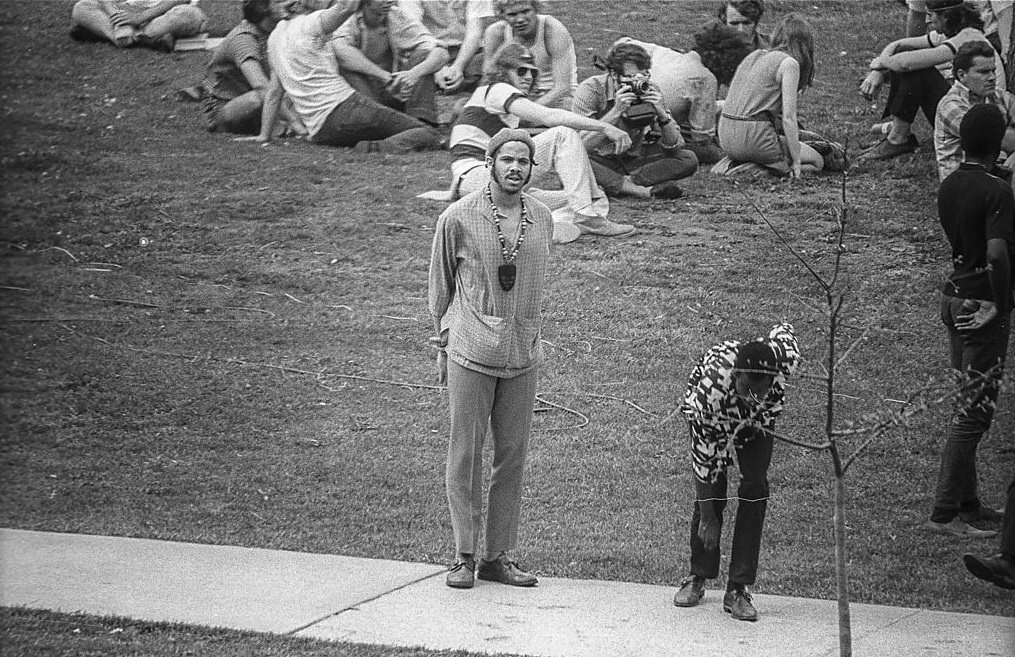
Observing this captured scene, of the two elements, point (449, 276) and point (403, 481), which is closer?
point (449, 276)

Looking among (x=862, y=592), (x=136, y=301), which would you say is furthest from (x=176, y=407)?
(x=862, y=592)

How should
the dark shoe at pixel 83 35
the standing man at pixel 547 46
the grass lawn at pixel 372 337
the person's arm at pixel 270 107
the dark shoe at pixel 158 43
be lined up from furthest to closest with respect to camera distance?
the dark shoe at pixel 158 43 → the dark shoe at pixel 83 35 → the person's arm at pixel 270 107 → the standing man at pixel 547 46 → the grass lawn at pixel 372 337

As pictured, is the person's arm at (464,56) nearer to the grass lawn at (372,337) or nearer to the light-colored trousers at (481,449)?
the grass lawn at (372,337)

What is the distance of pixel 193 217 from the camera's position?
959cm

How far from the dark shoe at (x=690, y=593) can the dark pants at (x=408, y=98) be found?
6545mm

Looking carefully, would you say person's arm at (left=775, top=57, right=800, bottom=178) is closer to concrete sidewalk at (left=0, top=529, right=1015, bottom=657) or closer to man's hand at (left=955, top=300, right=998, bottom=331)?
man's hand at (left=955, top=300, right=998, bottom=331)

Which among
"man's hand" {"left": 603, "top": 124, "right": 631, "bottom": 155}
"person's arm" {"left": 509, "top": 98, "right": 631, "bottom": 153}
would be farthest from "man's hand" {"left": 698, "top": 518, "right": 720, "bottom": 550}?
"man's hand" {"left": 603, "top": 124, "right": 631, "bottom": 155}

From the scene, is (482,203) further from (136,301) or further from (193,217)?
(193,217)

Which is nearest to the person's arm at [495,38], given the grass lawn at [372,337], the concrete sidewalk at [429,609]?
the grass lawn at [372,337]

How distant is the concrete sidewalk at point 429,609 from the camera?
480cm

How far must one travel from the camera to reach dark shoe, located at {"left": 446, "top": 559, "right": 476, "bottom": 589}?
5.43 m

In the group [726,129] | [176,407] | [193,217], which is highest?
[726,129]

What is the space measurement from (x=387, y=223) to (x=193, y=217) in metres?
1.34

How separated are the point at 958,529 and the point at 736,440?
1679mm
